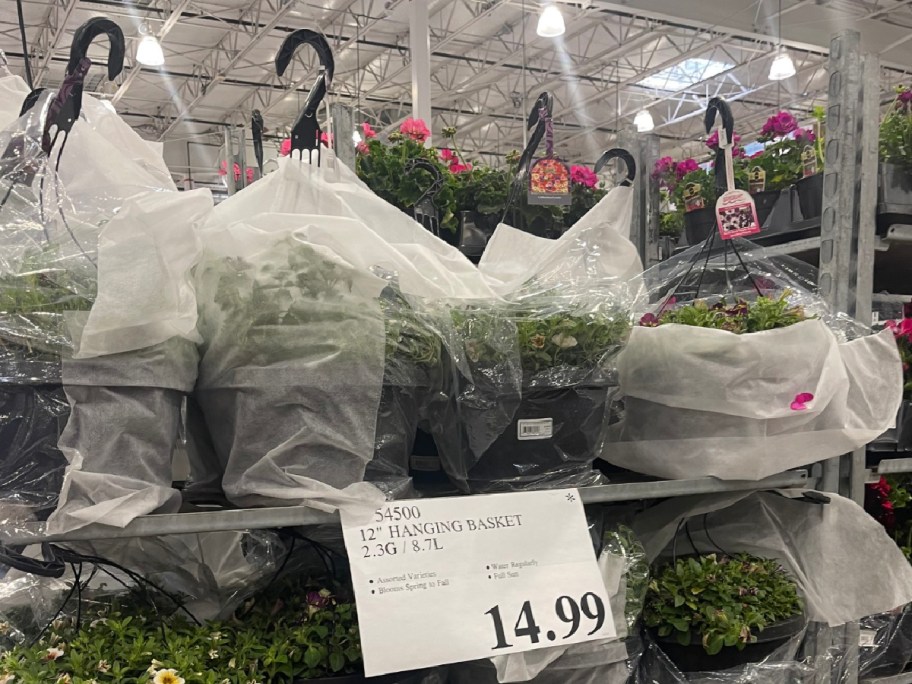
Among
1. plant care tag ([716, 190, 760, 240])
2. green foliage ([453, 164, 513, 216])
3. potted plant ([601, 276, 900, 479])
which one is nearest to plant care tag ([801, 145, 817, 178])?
plant care tag ([716, 190, 760, 240])

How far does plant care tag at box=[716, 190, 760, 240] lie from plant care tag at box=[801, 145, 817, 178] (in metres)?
0.49

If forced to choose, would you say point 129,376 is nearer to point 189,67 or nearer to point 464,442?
point 464,442

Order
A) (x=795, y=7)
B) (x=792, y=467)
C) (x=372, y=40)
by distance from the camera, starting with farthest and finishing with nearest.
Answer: (x=372, y=40) < (x=795, y=7) < (x=792, y=467)

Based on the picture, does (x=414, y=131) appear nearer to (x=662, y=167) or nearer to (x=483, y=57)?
(x=662, y=167)

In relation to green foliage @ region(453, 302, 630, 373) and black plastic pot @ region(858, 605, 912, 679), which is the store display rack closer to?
green foliage @ region(453, 302, 630, 373)

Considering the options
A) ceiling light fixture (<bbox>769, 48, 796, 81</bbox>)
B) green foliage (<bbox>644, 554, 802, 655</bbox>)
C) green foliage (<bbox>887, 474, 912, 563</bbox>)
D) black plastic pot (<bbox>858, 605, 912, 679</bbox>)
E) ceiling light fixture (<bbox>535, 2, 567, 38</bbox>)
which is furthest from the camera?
ceiling light fixture (<bbox>769, 48, 796, 81</bbox>)

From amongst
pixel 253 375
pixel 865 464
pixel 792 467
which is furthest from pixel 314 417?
pixel 865 464

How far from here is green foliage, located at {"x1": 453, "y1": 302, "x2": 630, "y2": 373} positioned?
0.99m

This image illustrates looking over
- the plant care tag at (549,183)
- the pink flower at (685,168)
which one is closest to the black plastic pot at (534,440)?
the plant care tag at (549,183)

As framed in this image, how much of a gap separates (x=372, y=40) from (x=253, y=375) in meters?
7.52

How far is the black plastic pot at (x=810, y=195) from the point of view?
5.51ft

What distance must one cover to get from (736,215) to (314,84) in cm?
80

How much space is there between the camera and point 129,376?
0.80 m

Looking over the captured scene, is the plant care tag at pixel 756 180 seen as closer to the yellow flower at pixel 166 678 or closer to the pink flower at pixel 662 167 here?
the pink flower at pixel 662 167
